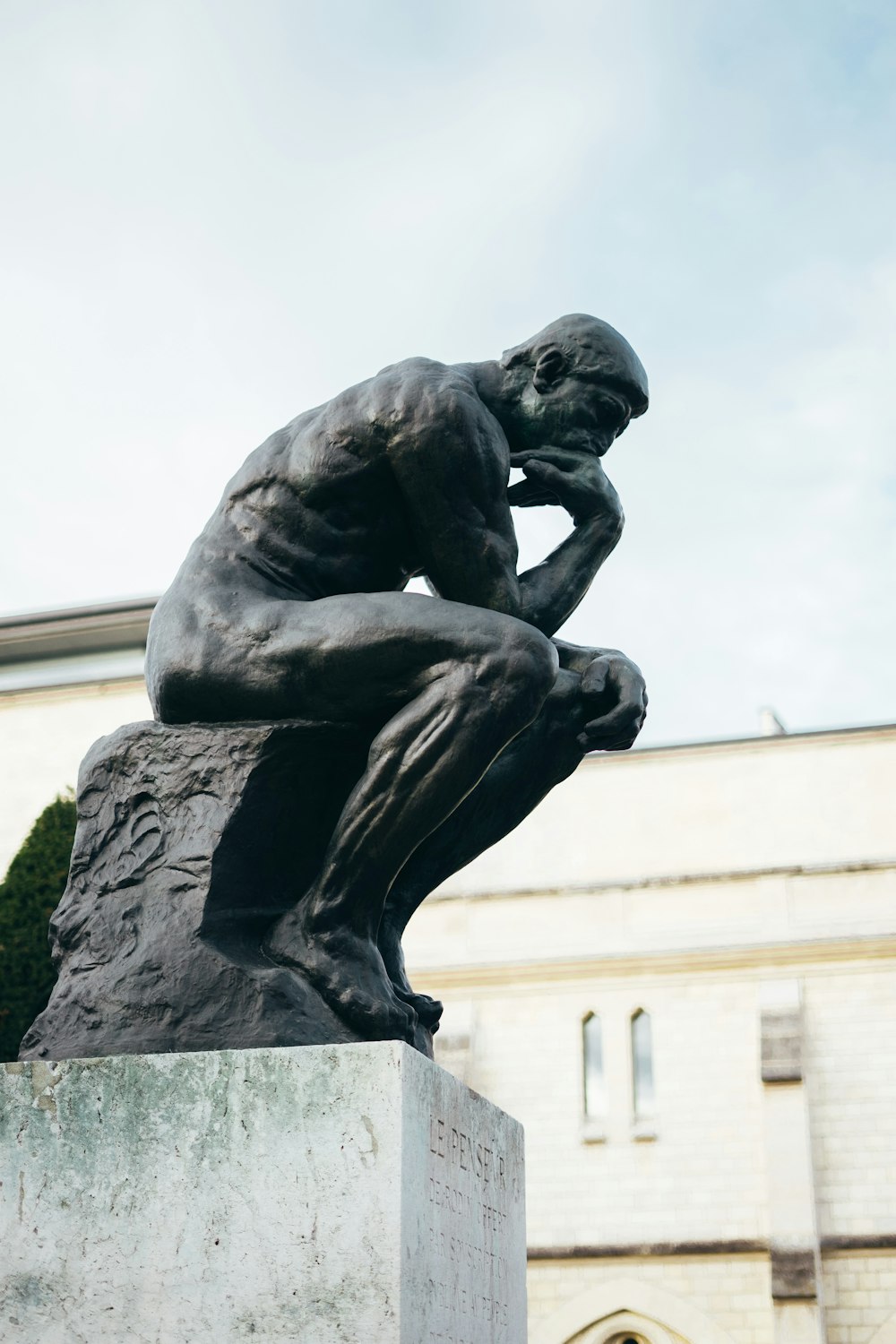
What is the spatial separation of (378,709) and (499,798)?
60 centimetres

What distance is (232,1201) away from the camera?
118 inches

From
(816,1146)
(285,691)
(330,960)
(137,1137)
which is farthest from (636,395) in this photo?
(816,1146)

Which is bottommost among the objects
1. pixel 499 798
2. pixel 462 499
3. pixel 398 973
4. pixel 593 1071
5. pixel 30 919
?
pixel 398 973

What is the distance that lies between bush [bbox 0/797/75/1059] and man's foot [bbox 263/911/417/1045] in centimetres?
1183

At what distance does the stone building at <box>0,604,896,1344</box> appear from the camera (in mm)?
22125

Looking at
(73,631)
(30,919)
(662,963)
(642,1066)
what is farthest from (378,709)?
(73,631)

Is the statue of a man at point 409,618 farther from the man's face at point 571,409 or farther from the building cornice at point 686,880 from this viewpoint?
the building cornice at point 686,880

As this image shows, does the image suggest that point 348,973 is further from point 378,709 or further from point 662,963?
point 662,963

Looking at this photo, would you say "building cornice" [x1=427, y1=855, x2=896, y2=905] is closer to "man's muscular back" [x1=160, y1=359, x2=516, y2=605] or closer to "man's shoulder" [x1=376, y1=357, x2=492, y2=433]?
"man's muscular back" [x1=160, y1=359, x2=516, y2=605]

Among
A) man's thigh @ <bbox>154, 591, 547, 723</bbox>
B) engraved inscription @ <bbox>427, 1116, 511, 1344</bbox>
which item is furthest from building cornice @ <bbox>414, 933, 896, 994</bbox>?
man's thigh @ <bbox>154, 591, 547, 723</bbox>

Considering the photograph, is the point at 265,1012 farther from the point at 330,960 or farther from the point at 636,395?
the point at 636,395

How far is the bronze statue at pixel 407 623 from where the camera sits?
136 inches

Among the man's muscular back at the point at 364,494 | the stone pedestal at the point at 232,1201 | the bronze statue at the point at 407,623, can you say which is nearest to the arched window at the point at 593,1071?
the bronze statue at the point at 407,623

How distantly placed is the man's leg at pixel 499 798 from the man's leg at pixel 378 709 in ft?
1.11
